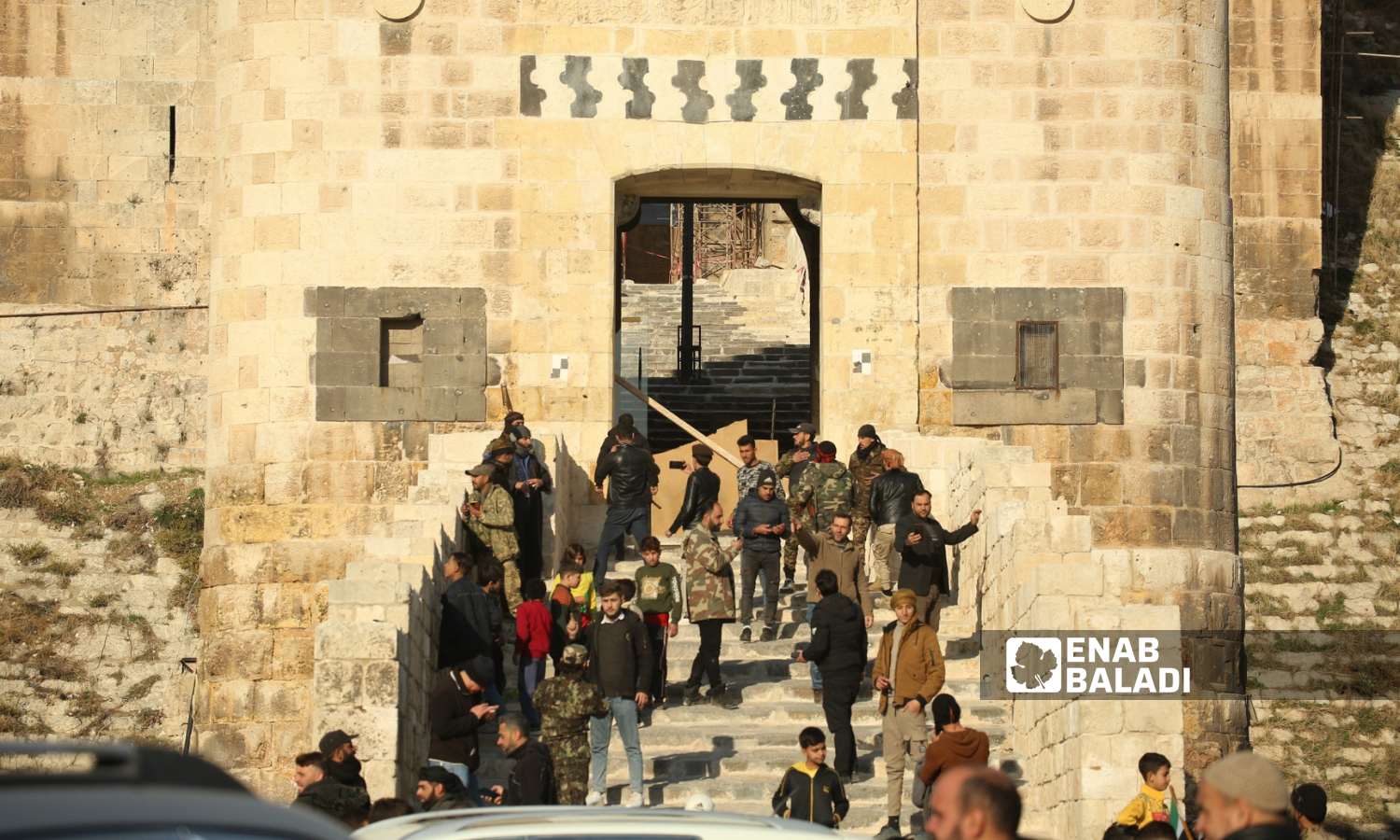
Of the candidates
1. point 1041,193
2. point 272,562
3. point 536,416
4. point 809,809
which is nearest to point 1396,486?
point 1041,193

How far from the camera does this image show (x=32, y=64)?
25891mm

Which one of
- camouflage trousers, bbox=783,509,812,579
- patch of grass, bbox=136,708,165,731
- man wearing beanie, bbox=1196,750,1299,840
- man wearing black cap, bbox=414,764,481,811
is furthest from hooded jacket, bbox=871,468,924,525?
man wearing beanie, bbox=1196,750,1299,840

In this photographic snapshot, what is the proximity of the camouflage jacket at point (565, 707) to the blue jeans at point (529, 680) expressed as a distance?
136 cm

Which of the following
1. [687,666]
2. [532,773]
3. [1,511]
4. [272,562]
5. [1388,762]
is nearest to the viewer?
[532,773]

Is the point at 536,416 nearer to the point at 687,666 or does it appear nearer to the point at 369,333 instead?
the point at 369,333

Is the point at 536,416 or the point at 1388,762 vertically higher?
the point at 536,416

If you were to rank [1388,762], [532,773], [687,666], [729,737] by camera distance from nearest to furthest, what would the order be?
[532,773]
[729,737]
[687,666]
[1388,762]

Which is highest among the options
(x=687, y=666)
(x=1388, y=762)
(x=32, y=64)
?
(x=32, y=64)

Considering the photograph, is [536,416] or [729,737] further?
[536,416]

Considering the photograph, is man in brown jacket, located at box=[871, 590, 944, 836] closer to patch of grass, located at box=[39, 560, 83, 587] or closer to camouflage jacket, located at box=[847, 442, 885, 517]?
camouflage jacket, located at box=[847, 442, 885, 517]

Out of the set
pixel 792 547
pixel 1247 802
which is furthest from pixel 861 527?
pixel 1247 802

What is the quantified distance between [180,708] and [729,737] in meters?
9.18

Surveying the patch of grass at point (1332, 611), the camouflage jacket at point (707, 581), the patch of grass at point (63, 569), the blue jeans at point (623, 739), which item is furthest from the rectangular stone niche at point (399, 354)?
the patch of grass at point (1332, 611)

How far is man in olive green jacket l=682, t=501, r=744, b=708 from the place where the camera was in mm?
16672
